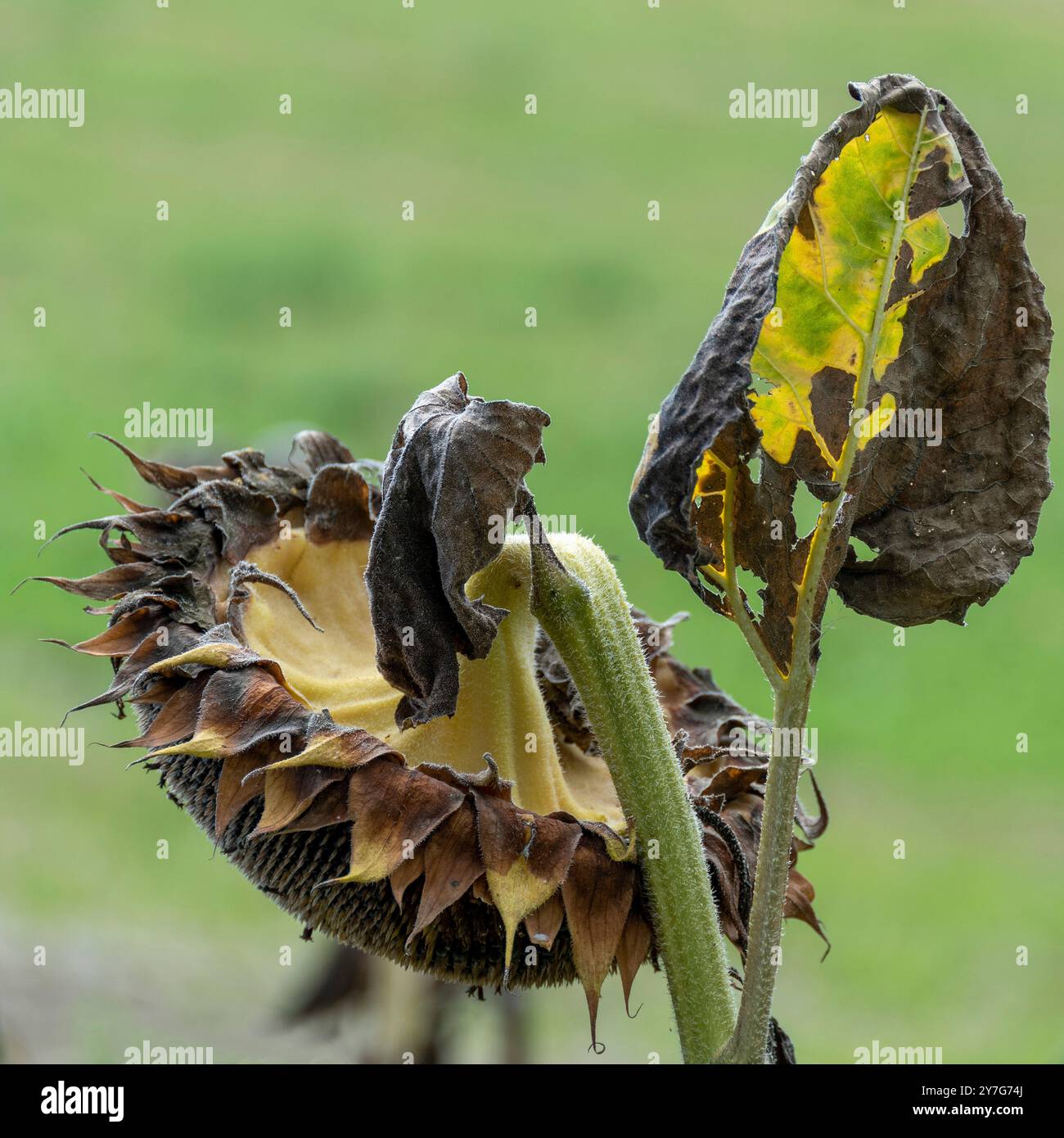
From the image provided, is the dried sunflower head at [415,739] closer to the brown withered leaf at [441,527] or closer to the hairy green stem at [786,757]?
the brown withered leaf at [441,527]

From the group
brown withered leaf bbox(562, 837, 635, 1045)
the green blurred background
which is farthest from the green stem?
the green blurred background

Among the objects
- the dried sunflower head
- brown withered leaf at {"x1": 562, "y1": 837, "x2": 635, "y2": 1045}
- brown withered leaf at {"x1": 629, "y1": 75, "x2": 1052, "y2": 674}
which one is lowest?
brown withered leaf at {"x1": 562, "y1": 837, "x2": 635, "y2": 1045}

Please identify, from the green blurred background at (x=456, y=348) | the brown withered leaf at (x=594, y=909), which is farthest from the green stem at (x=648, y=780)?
the green blurred background at (x=456, y=348)

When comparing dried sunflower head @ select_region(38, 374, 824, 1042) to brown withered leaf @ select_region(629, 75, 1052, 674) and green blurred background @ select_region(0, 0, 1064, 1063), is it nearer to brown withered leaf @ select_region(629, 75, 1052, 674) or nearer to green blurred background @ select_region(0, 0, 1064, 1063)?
brown withered leaf @ select_region(629, 75, 1052, 674)

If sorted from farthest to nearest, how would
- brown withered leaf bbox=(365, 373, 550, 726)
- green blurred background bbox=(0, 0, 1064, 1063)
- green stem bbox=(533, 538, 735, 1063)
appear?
green blurred background bbox=(0, 0, 1064, 1063) → green stem bbox=(533, 538, 735, 1063) → brown withered leaf bbox=(365, 373, 550, 726)

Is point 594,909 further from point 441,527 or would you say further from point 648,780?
point 441,527

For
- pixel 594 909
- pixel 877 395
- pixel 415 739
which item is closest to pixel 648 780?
pixel 594 909
